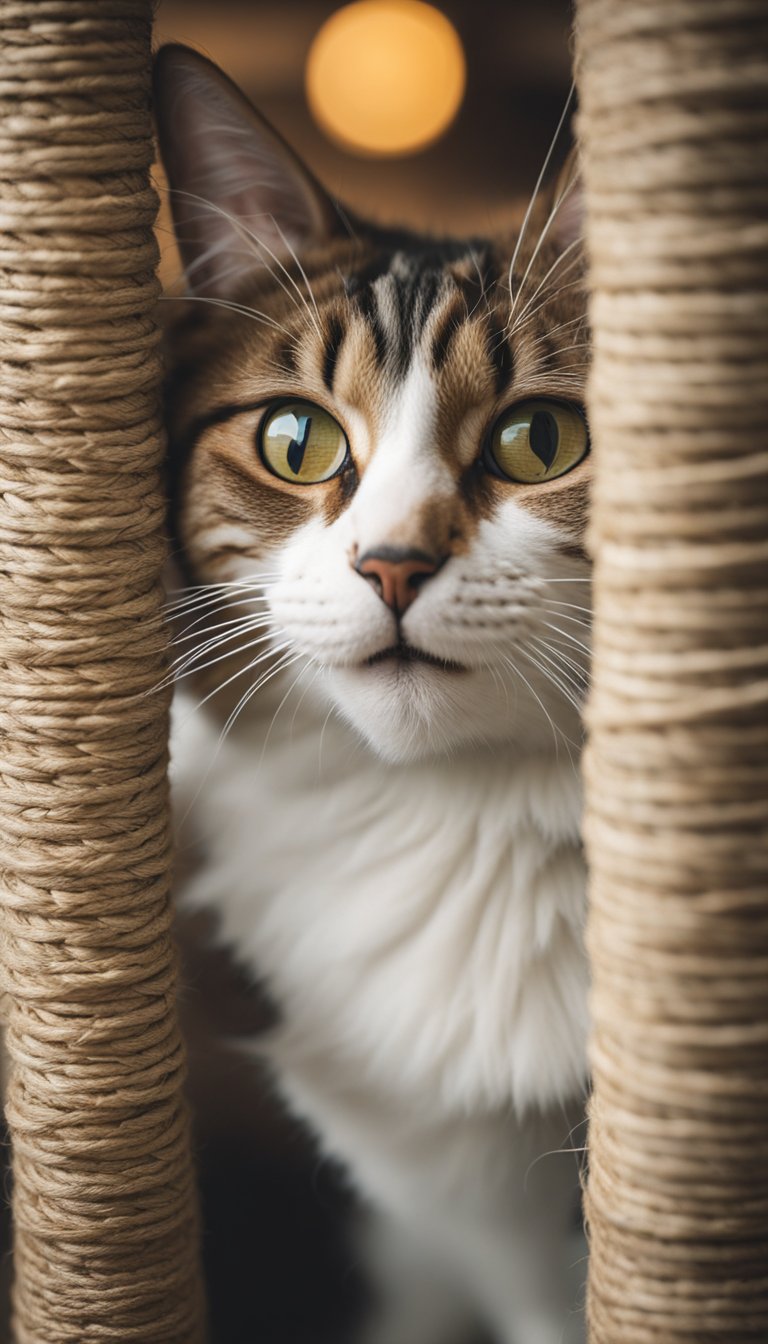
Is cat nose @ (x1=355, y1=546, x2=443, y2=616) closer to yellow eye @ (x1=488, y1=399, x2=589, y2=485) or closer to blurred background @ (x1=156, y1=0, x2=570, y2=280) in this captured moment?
yellow eye @ (x1=488, y1=399, x2=589, y2=485)

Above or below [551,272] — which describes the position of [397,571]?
below

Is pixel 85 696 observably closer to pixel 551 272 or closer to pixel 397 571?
pixel 397 571

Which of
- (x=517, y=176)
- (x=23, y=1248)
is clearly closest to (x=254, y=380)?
(x=23, y=1248)

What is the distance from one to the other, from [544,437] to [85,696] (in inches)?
16.3

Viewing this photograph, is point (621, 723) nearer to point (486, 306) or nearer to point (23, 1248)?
point (486, 306)

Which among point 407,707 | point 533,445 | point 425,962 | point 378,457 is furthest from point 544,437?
point 425,962

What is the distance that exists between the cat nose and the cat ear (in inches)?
13.5

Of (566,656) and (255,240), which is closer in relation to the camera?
(566,656)

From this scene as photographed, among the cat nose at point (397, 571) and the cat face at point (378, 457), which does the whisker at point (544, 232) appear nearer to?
the cat face at point (378, 457)

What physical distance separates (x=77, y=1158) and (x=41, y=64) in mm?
756

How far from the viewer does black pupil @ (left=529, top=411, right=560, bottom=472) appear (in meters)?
0.87

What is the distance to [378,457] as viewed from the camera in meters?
0.84

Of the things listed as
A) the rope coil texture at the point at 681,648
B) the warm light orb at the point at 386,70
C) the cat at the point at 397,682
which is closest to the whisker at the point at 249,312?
the cat at the point at 397,682

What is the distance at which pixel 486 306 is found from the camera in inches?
35.5
